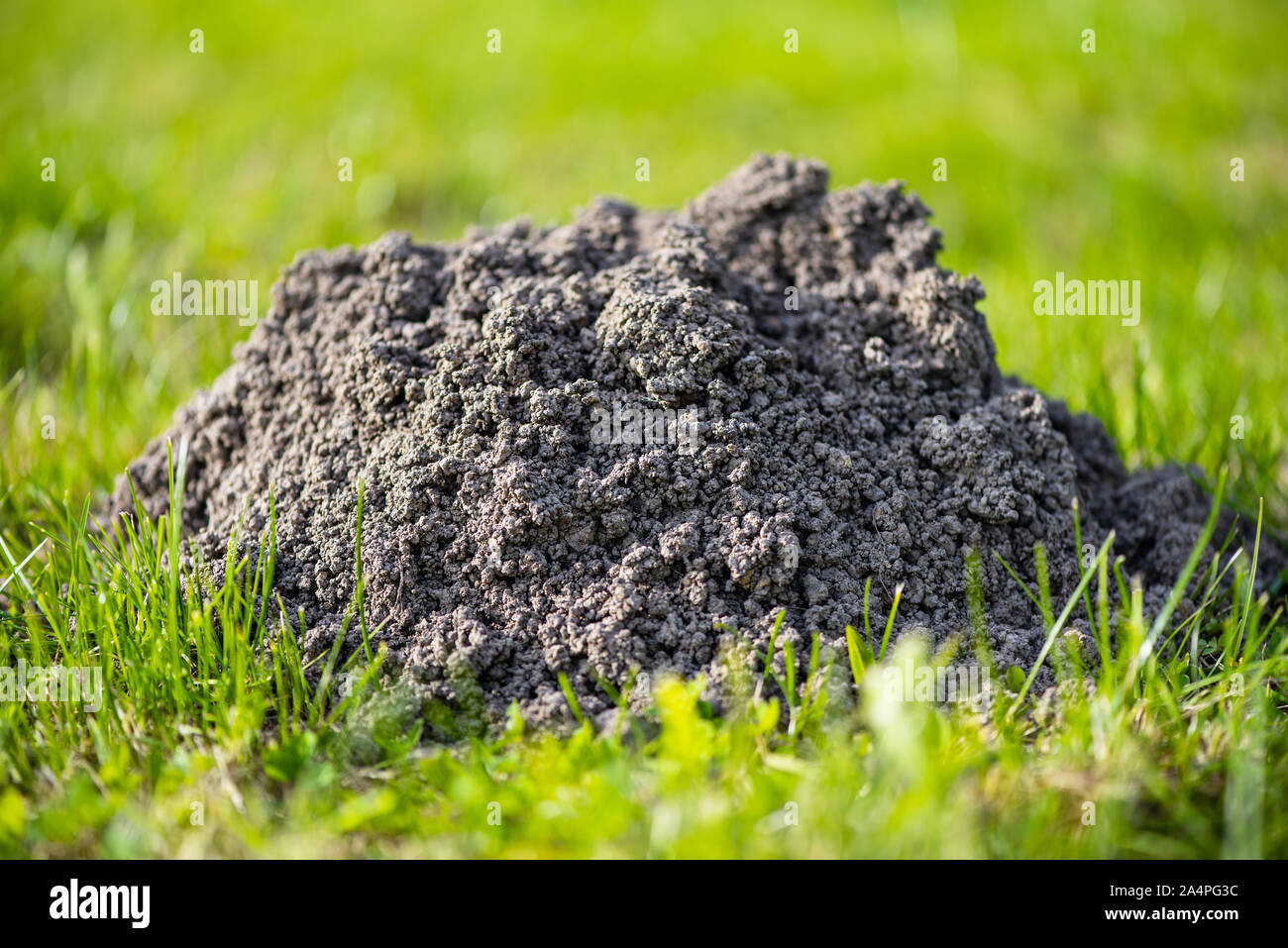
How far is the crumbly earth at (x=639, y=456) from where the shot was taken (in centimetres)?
209

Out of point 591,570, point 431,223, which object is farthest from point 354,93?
point 591,570

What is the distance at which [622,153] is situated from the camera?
6137 mm

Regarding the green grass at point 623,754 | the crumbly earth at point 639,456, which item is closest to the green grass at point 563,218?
the green grass at point 623,754

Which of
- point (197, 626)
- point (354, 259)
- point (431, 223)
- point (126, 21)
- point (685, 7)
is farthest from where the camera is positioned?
point (685, 7)

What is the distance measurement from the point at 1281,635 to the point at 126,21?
8.34m

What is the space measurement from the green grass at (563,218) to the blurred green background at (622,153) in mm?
30

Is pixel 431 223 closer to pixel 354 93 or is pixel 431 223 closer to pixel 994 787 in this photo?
pixel 354 93

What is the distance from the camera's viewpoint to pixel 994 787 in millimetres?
1727

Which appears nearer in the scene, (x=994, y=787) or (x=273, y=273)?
(x=994, y=787)

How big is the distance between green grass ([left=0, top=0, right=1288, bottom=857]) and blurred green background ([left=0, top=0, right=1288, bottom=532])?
3 centimetres

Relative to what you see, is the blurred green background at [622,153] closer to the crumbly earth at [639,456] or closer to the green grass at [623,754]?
the crumbly earth at [639,456]

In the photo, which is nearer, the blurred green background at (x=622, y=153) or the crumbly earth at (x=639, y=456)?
the crumbly earth at (x=639, y=456)

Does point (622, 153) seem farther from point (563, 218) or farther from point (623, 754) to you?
point (623, 754)

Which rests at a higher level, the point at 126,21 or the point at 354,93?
the point at 126,21
